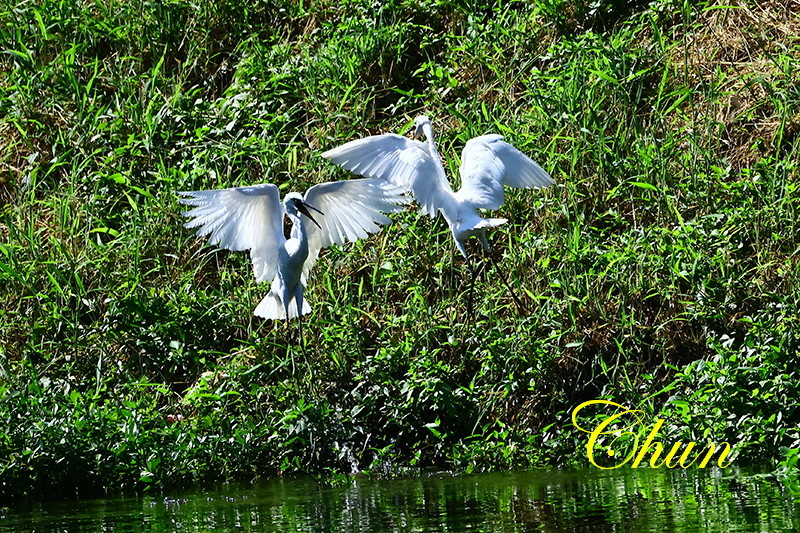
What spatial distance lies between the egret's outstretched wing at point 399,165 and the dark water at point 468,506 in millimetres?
1859

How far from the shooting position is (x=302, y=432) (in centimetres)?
686

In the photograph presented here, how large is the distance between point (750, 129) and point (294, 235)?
343 cm

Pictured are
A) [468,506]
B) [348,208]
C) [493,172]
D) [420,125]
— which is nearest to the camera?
[468,506]

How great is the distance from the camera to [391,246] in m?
8.48

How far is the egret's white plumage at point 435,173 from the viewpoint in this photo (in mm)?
7477

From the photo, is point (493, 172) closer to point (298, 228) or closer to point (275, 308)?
point (298, 228)

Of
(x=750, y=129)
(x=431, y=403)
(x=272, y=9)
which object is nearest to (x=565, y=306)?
(x=431, y=403)

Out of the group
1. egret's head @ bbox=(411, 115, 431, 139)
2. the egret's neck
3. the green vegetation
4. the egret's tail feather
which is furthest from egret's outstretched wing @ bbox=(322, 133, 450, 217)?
the egret's tail feather

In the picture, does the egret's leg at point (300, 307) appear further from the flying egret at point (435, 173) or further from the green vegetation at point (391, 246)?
the flying egret at point (435, 173)

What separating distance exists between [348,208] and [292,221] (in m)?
0.36

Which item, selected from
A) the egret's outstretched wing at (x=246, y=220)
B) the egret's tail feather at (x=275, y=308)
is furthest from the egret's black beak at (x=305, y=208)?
the egret's tail feather at (x=275, y=308)

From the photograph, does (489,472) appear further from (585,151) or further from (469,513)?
(585,151)

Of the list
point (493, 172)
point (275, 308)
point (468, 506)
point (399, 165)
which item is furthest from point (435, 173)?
point (468, 506)

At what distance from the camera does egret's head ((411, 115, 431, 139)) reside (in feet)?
27.1
